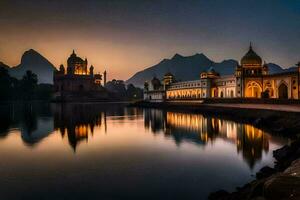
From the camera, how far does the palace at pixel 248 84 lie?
189 ft

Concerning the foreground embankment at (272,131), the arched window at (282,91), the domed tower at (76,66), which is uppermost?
the domed tower at (76,66)

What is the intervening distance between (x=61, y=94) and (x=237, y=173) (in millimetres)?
135224

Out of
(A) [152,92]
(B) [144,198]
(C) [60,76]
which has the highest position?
(C) [60,76]

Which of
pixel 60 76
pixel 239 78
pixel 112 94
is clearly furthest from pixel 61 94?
pixel 239 78

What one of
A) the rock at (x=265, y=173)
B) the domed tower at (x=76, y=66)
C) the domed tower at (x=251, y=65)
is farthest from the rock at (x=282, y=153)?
the domed tower at (x=76, y=66)

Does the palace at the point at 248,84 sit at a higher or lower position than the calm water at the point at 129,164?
higher

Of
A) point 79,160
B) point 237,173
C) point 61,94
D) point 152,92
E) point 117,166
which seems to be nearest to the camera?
point 237,173

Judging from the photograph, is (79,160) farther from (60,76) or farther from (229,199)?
(60,76)

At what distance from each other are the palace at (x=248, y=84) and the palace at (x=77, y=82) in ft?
193

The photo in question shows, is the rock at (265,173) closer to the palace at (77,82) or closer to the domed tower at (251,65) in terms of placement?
the domed tower at (251,65)

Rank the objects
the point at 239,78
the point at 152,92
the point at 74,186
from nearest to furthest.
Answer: the point at 74,186 < the point at 239,78 < the point at 152,92

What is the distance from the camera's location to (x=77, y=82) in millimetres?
153875

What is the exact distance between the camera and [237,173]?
1695cm

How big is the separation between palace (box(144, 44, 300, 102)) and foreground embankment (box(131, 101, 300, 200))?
9.44 meters
